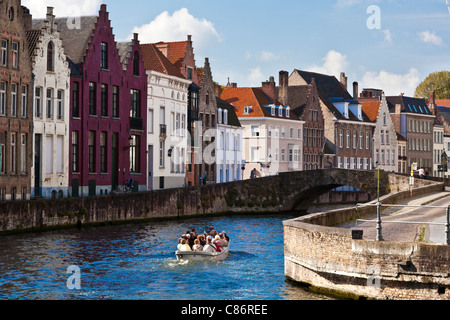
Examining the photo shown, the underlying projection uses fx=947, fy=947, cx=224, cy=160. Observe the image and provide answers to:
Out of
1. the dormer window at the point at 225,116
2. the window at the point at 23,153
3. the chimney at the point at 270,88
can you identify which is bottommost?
the window at the point at 23,153

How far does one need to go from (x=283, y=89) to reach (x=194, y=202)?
146 feet

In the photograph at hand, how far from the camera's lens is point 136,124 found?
226 feet

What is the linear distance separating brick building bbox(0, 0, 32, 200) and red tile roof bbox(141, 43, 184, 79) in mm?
19961

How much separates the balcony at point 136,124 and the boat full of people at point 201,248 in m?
29.6

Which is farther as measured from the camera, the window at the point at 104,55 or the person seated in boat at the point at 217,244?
the window at the point at 104,55

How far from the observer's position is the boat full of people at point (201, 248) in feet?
121

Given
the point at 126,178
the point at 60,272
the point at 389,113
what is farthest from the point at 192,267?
the point at 389,113

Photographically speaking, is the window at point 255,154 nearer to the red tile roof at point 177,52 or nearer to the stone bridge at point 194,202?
the stone bridge at point 194,202

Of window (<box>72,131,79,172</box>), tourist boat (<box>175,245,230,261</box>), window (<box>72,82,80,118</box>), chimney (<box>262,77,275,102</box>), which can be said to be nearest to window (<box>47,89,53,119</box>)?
window (<box>72,82,80,118</box>)

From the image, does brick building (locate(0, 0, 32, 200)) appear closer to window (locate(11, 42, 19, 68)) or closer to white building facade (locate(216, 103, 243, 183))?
window (locate(11, 42, 19, 68))

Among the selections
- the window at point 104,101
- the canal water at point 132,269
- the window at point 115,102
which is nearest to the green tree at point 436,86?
the window at point 115,102

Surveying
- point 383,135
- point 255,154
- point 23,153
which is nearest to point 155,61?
point 23,153

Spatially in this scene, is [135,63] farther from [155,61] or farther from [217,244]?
[217,244]

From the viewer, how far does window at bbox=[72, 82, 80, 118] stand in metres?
61.1
